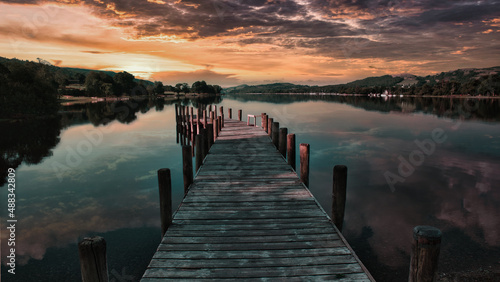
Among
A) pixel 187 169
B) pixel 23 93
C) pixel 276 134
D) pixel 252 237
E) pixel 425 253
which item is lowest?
pixel 252 237

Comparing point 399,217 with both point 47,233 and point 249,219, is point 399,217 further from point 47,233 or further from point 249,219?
point 47,233

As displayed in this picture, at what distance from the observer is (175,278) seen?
4.30 metres

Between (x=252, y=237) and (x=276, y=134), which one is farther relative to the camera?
(x=276, y=134)

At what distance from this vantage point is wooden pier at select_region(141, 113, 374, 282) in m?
4.45

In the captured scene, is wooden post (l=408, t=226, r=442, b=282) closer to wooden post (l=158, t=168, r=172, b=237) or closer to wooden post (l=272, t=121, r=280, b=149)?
wooden post (l=158, t=168, r=172, b=237)

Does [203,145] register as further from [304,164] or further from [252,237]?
[252,237]

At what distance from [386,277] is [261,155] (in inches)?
258

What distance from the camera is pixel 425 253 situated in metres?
3.33

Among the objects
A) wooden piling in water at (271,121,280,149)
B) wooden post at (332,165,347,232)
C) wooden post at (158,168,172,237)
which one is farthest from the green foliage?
wooden post at (332,165,347,232)

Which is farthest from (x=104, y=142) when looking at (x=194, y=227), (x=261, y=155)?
(x=194, y=227)

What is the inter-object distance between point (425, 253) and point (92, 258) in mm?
4011

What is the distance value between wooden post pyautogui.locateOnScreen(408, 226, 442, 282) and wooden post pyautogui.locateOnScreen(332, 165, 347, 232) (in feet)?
8.73

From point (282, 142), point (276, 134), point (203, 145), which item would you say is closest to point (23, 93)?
point (203, 145)

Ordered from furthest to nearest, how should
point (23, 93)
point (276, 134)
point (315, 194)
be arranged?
point (23, 93) < point (276, 134) < point (315, 194)
